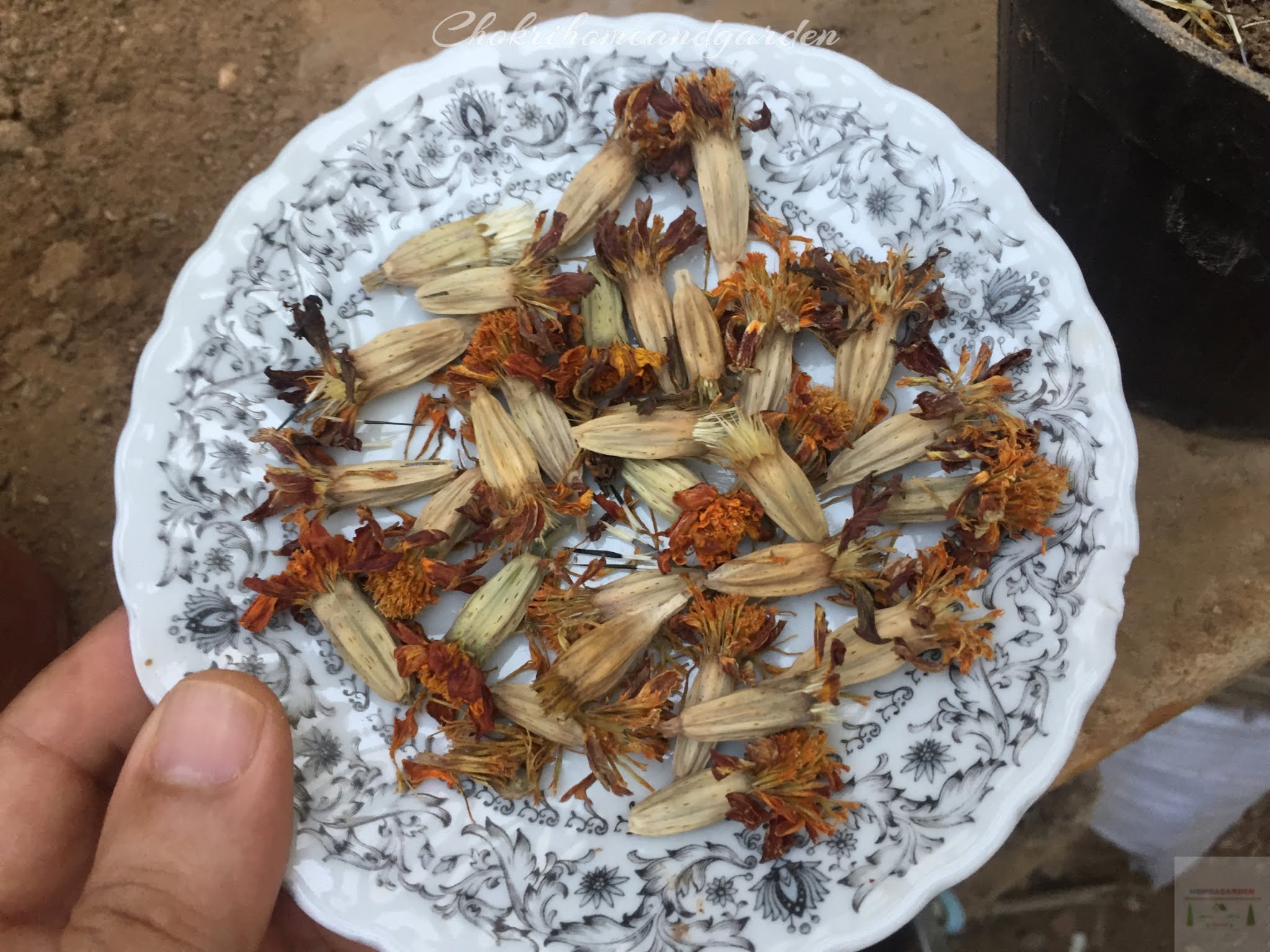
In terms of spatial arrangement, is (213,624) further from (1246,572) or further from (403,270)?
(1246,572)

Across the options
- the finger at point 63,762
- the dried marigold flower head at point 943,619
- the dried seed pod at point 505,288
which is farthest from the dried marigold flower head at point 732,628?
the finger at point 63,762

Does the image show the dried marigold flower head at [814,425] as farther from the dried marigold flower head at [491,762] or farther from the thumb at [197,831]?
the thumb at [197,831]

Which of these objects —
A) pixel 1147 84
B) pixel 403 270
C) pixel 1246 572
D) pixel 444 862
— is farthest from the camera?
pixel 1246 572

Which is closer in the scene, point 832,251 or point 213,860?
point 213,860

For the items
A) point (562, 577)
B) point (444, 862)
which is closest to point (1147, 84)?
point (562, 577)

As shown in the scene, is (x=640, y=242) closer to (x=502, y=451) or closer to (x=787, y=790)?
(x=502, y=451)

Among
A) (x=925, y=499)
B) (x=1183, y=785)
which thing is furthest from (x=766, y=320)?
(x=1183, y=785)
